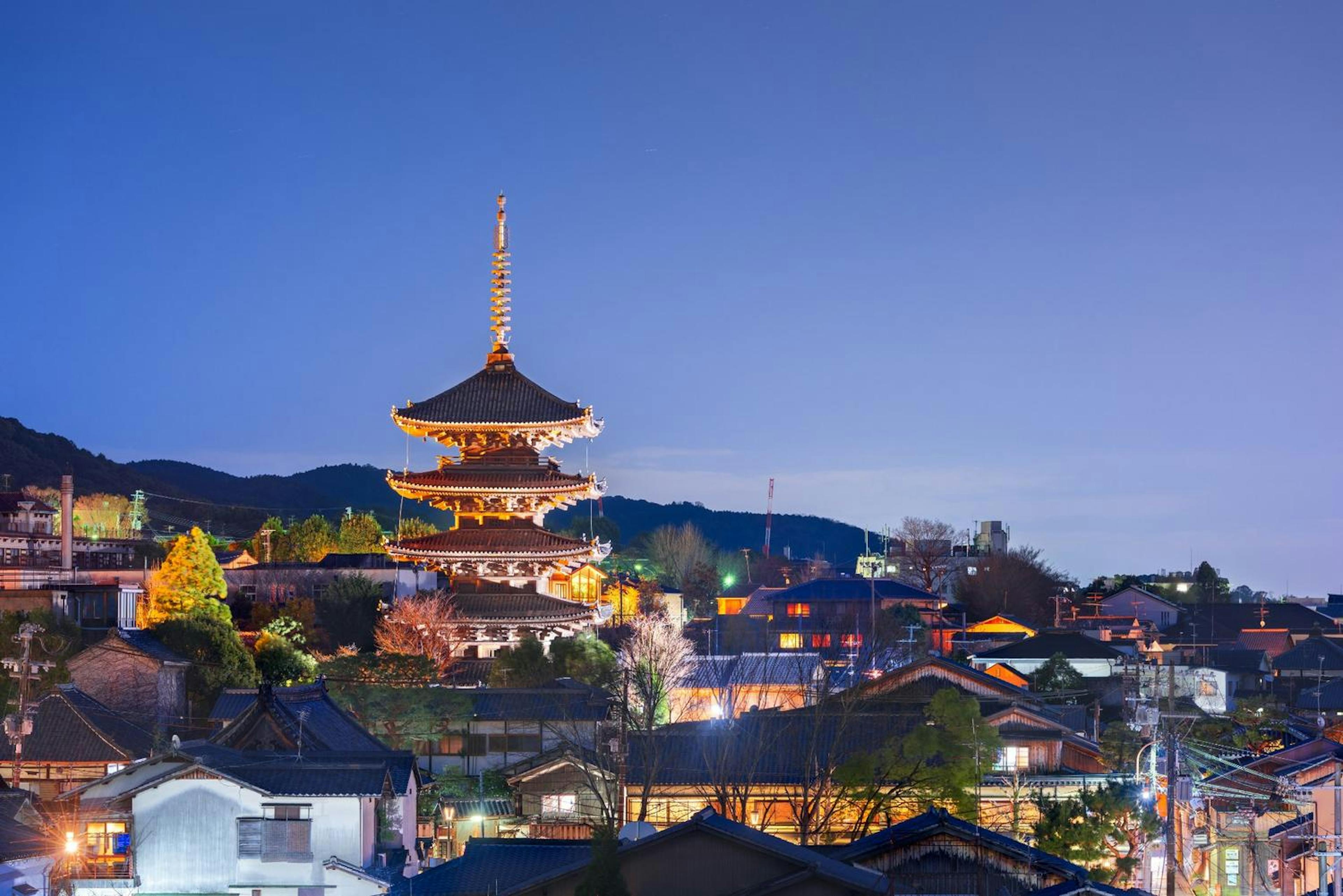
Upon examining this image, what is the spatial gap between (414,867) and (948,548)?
8818 cm

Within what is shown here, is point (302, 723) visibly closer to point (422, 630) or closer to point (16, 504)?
point (422, 630)

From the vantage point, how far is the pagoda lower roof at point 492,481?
5606cm

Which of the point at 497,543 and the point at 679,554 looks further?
the point at 679,554

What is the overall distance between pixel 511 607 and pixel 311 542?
23326mm

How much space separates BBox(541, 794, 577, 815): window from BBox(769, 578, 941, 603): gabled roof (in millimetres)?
37870

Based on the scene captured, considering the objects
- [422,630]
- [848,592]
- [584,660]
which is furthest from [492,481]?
[848,592]

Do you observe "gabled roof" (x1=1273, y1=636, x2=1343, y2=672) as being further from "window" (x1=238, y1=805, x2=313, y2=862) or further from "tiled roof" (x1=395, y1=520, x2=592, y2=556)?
"window" (x1=238, y1=805, x2=313, y2=862)

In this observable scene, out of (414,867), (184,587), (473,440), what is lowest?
(414,867)

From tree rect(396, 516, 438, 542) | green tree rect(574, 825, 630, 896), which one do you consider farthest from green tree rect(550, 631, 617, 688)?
green tree rect(574, 825, 630, 896)

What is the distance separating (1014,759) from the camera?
127ft

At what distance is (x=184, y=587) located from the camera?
1945 inches

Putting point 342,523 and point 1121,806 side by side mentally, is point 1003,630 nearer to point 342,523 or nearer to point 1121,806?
point 342,523

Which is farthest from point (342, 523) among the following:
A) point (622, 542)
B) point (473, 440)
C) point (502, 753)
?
point (622, 542)

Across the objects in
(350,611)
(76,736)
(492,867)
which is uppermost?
(350,611)
